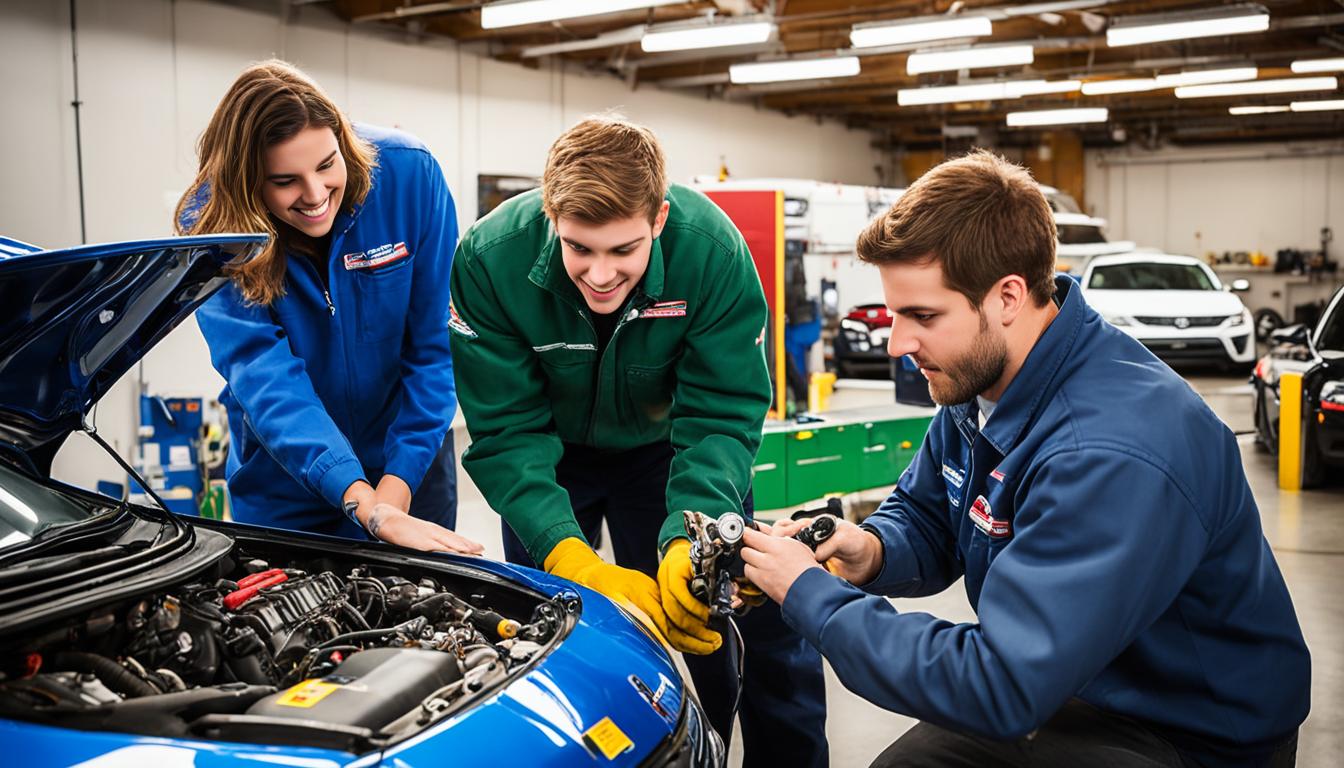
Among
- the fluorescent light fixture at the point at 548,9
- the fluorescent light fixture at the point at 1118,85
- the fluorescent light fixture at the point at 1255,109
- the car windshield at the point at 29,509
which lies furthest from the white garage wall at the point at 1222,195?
the car windshield at the point at 29,509

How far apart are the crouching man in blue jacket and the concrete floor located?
161 cm

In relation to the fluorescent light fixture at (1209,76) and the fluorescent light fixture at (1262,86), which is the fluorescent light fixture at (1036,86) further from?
the fluorescent light fixture at (1262,86)

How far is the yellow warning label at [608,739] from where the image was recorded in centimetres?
148

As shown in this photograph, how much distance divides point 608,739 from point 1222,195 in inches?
783

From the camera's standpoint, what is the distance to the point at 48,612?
1439 mm

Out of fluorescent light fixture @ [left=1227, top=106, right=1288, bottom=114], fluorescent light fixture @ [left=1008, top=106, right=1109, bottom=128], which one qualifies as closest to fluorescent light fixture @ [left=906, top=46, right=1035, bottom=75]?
fluorescent light fixture @ [left=1008, top=106, right=1109, bottom=128]

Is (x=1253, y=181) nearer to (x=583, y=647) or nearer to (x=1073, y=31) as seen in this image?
(x=1073, y=31)

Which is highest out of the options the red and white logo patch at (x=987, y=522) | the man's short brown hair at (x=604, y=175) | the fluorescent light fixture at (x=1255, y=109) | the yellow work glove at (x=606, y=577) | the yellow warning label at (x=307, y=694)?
the fluorescent light fixture at (x=1255, y=109)

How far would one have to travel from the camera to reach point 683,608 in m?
2.06

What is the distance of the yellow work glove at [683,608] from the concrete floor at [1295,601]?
1108 mm

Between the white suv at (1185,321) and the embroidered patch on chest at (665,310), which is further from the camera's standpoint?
the white suv at (1185,321)

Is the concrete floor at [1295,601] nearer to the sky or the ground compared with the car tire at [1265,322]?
nearer to the ground

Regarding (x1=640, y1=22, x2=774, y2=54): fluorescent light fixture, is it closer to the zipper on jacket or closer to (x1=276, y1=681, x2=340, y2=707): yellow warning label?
the zipper on jacket

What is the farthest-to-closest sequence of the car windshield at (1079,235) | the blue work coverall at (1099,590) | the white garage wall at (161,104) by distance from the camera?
the car windshield at (1079,235) → the white garage wall at (161,104) → the blue work coverall at (1099,590)
